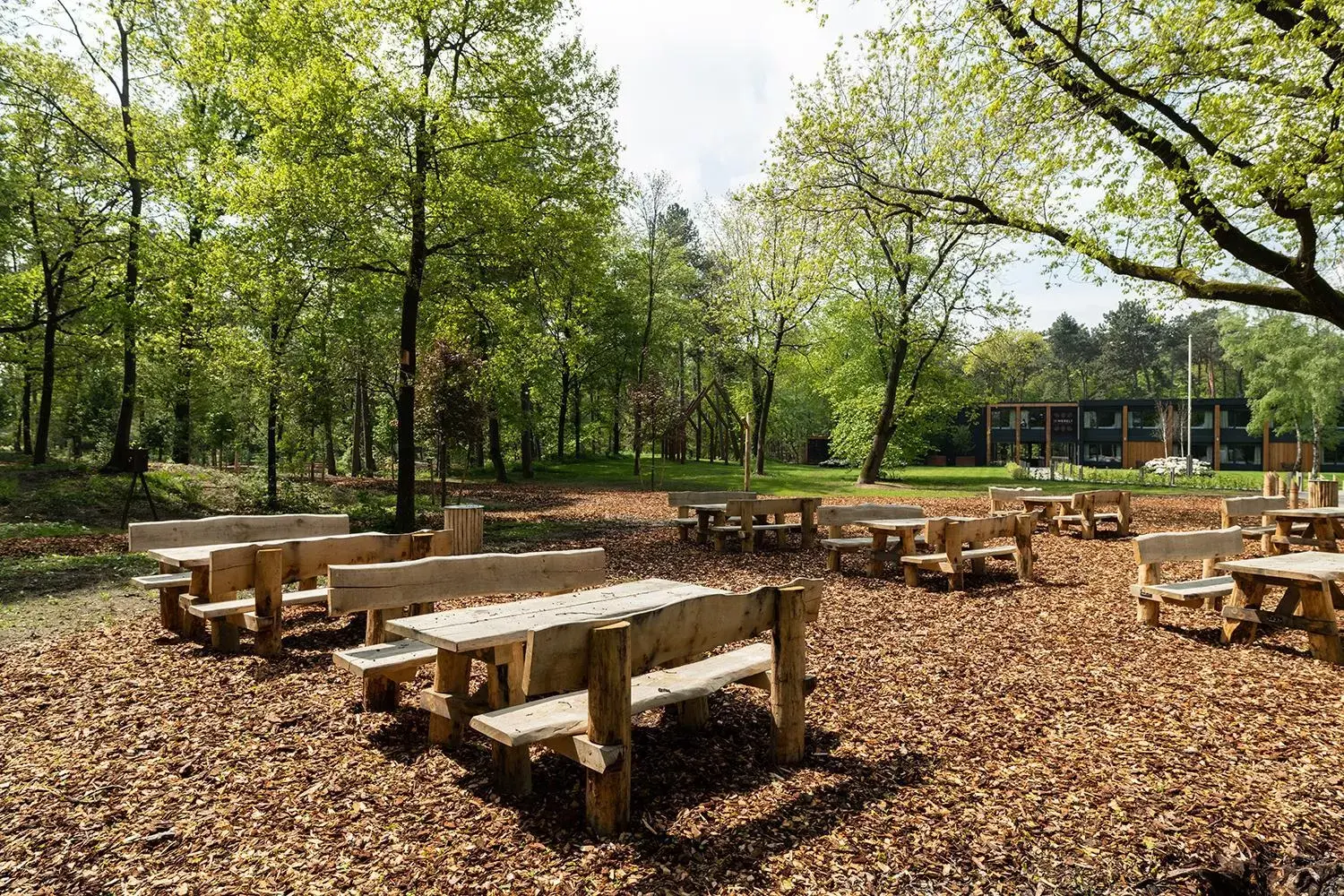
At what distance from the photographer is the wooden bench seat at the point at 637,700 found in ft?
10.1

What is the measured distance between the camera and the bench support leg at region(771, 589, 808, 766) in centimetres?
376

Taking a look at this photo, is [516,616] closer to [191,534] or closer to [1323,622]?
[191,534]

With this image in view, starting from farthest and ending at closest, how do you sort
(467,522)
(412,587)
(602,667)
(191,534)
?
(467,522)
(191,534)
(412,587)
(602,667)

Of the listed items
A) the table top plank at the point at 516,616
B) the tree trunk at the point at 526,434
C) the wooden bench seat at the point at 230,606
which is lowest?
the wooden bench seat at the point at 230,606

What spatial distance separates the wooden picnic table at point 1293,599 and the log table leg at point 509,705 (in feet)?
19.1

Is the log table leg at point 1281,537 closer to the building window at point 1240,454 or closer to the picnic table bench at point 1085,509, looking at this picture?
the picnic table bench at point 1085,509

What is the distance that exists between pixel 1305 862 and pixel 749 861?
2.41 meters

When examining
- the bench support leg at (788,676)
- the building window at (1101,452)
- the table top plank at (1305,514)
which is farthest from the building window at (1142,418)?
the bench support leg at (788,676)

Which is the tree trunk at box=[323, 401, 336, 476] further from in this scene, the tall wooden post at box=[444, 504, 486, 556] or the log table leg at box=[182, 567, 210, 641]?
the log table leg at box=[182, 567, 210, 641]

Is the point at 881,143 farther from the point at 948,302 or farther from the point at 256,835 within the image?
the point at 256,835

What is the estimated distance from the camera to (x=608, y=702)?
2980mm

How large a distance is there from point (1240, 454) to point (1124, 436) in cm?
747

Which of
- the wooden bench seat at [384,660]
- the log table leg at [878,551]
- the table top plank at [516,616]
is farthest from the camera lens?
Answer: the log table leg at [878,551]

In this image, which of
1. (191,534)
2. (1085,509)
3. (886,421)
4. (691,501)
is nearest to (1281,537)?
(1085,509)
